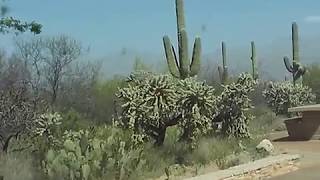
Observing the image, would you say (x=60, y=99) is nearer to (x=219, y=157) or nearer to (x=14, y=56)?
(x=14, y=56)

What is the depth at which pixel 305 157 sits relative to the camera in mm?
17469

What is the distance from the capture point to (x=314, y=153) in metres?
18.5

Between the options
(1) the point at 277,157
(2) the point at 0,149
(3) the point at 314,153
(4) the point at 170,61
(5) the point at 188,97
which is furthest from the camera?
(4) the point at 170,61

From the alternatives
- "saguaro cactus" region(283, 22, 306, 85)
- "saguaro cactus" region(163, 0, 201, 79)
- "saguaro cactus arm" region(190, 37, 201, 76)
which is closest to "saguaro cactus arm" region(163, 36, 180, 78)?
"saguaro cactus" region(163, 0, 201, 79)

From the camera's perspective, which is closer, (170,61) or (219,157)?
(219,157)

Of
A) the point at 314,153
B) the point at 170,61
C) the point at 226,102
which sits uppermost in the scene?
the point at 170,61

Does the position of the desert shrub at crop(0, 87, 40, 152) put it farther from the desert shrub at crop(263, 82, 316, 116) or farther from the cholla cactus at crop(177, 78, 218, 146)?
the desert shrub at crop(263, 82, 316, 116)

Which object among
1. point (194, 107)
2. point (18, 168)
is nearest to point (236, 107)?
point (194, 107)

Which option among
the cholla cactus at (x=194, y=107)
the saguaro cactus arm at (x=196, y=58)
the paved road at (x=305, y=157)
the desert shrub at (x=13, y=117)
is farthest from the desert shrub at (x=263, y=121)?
the desert shrub at (x=13, y=117)

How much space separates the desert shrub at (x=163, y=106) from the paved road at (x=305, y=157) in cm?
288

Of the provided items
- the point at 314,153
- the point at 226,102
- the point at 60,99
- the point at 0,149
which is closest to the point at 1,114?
the point at 0,149

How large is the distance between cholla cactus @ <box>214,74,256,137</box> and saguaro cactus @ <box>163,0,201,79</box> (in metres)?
2.02

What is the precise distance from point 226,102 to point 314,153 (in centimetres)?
298

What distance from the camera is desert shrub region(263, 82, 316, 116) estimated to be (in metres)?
34.2
